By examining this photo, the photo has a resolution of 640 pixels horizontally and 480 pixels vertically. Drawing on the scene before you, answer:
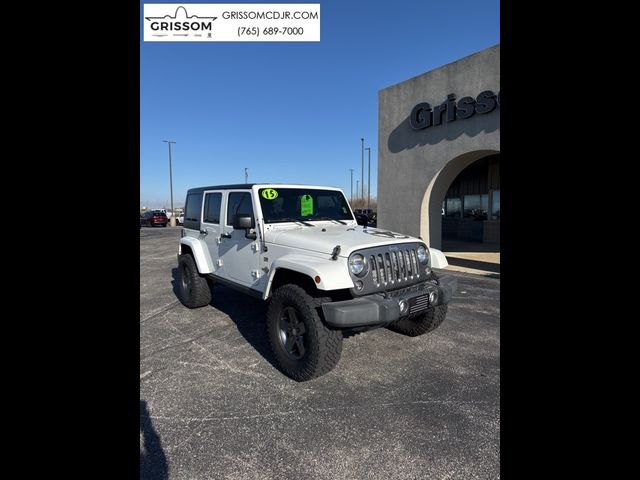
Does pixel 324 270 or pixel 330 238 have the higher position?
pixel 330 238

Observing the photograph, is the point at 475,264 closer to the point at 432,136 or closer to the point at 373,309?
the point at 432,136

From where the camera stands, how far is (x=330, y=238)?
370 centimetres

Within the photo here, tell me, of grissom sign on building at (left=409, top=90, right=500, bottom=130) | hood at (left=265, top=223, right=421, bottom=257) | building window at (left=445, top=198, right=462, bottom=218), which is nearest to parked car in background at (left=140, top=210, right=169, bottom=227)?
building window at (left=445, top=198, right=462, bottom=218)

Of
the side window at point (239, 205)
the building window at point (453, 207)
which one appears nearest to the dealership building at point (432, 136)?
the side window at point (239, 205)

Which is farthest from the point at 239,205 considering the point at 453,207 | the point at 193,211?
the point at 453,207

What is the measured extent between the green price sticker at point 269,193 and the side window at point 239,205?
22cm

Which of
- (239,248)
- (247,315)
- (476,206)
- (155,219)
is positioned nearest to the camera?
(239,248)

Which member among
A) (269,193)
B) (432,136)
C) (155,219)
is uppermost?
(432,136)

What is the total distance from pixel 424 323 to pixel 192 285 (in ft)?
11.7

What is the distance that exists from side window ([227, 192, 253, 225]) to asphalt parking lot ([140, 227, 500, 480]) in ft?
5.09

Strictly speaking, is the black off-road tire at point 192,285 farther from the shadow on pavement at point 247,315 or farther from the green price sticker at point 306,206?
the green price sticker at point 306,206
